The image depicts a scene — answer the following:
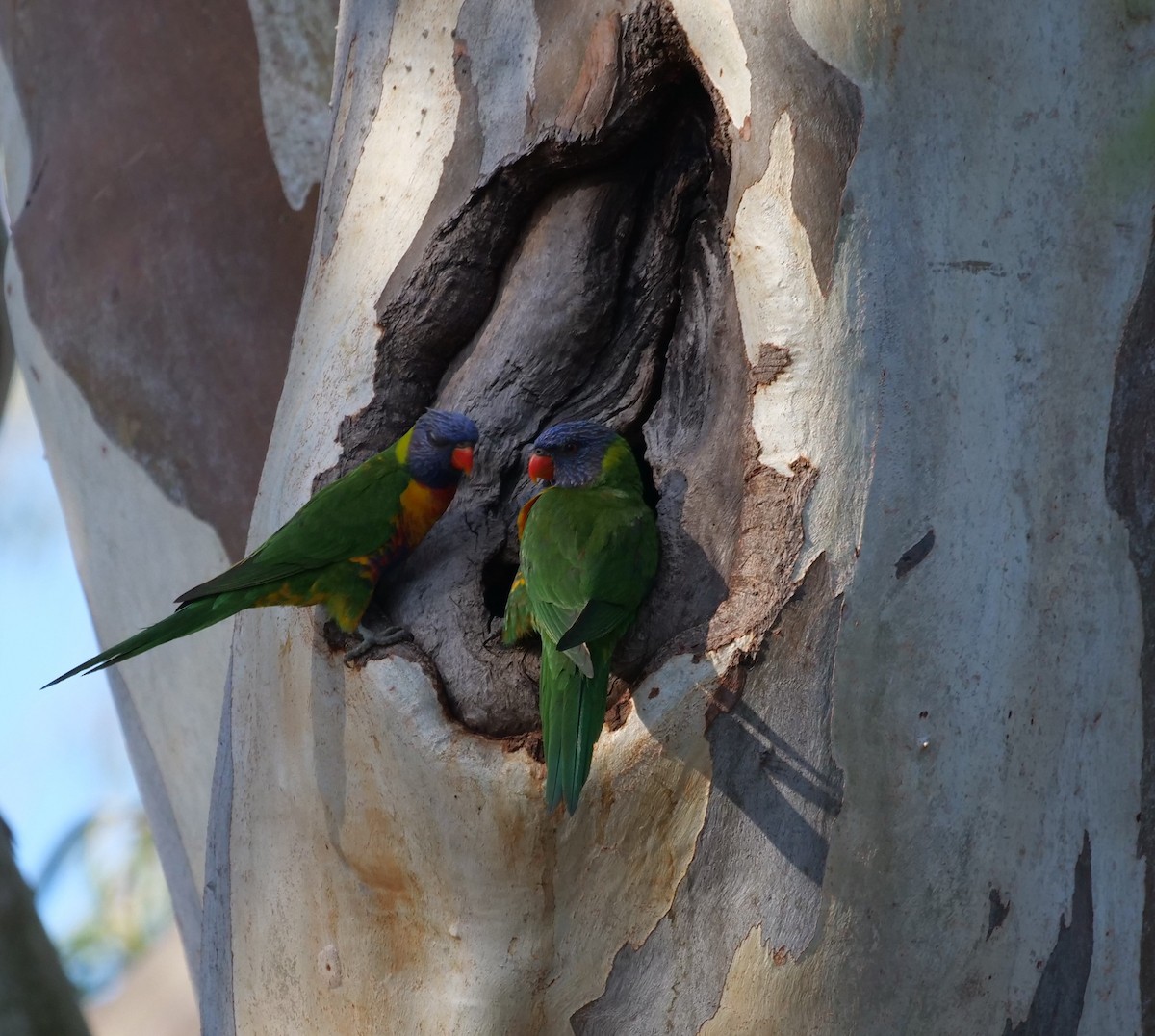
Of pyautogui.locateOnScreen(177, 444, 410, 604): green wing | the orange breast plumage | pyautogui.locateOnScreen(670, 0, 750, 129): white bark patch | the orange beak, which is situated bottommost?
Result: the orange breast plumage

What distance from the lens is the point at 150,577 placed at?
274 centimetres

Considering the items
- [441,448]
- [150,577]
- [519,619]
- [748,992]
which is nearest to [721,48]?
[441,448]

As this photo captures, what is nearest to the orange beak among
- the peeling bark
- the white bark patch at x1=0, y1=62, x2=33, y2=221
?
the peeling bark

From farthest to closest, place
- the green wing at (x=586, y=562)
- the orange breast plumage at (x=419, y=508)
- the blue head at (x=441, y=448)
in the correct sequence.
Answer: the orange breast plumage at (x=419, y=508), the blue head at (x=441, y=448), the green wing at (x=586, y=562)

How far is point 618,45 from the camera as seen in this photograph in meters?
1.81

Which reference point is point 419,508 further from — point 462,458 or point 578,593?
point 578,593

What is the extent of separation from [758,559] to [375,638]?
0.61 metres

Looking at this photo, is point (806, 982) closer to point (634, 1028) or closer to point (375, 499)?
point (634, 1028)

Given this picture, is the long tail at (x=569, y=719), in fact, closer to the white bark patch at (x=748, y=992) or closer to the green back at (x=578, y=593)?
the green back at (x=578, y=593)

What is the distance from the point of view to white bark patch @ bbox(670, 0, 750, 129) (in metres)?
1.70

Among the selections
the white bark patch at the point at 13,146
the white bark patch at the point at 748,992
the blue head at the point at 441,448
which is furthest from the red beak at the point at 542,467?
the white bark patch at the point at 13,146

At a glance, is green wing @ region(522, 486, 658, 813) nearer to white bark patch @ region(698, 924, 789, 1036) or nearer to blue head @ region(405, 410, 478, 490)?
blue head @ region(405, 410, 478, 490)

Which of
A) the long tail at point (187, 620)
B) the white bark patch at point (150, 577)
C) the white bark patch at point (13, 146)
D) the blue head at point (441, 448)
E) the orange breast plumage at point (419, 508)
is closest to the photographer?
the long tail at point (187, 620)

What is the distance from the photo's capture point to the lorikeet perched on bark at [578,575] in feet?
5.19
